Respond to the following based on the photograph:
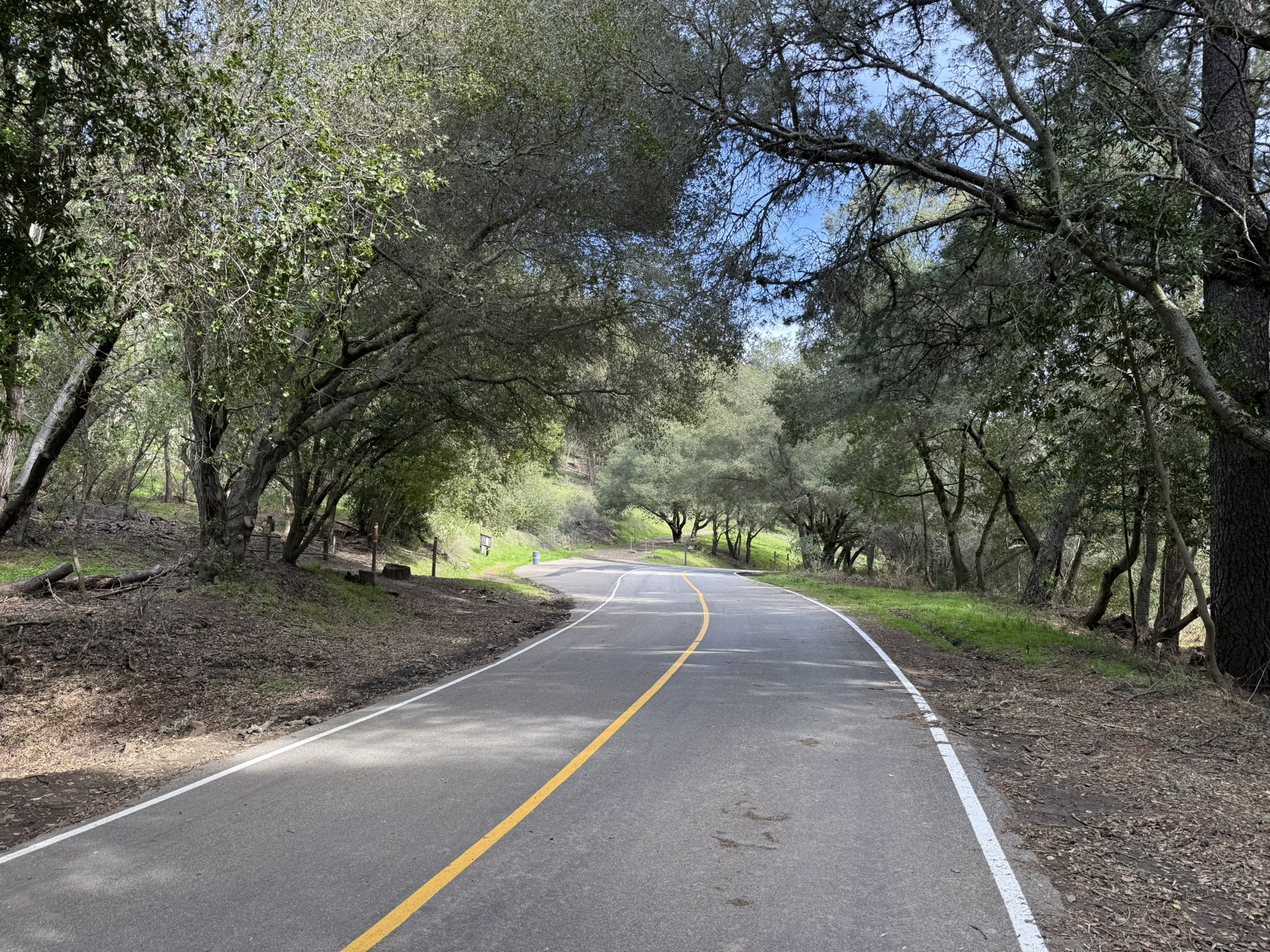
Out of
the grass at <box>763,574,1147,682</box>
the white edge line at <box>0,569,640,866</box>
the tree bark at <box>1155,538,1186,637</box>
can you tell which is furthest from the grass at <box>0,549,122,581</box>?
the tree bark at <box>1155,538,1186,637</box>

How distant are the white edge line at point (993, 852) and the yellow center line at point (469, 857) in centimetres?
284

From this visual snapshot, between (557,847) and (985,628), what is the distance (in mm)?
15181

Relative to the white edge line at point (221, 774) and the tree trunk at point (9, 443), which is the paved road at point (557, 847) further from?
the tree trunk at point (9, 443)

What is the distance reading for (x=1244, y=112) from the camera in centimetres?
988

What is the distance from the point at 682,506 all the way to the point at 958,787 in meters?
58.2

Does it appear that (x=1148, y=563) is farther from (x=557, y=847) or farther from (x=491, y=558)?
(x=491, y=558)

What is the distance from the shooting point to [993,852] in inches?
196

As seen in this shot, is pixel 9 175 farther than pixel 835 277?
No

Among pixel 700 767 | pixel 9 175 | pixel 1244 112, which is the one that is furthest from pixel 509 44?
pixel 700 767

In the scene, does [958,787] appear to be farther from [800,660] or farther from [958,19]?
[958,19]

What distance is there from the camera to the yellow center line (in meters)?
3.88

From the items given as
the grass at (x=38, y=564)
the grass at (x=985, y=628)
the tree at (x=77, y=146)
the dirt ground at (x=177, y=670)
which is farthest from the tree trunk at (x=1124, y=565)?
the grass at (x=38, y=564)

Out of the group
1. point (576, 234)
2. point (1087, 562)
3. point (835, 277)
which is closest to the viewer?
point (835, 277)

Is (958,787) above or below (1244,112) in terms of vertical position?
below
